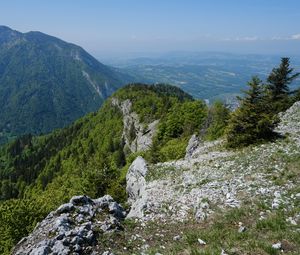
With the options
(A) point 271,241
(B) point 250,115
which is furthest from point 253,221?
(B) point 250,115

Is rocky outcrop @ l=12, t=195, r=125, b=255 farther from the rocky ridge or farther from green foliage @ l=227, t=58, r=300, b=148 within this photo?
green foliage @ l=227, t=58, r=300, b=148

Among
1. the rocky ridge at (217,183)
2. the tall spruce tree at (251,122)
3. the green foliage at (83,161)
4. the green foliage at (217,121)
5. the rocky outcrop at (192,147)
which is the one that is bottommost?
the green foliage at (83,161)

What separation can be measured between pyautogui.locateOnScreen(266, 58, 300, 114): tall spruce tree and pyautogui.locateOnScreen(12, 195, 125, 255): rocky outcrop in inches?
1547

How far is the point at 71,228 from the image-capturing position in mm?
17578

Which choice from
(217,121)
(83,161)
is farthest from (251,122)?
(83,161)

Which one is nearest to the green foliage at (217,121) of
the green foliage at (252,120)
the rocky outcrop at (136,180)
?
the green foliage at (252,120)

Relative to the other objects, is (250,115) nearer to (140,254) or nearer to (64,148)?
(140,254)

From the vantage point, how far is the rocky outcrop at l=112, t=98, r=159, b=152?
109 metres

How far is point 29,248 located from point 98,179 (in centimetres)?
2890

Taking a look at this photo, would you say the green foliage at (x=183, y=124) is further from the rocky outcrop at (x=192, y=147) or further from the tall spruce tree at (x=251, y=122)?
the tall spruce tree at (x=251, y=122)

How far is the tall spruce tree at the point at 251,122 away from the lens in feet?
105

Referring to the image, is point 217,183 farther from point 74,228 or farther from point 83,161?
point 83,161

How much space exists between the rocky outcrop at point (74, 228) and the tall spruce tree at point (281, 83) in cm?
3930

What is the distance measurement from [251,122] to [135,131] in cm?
9465
